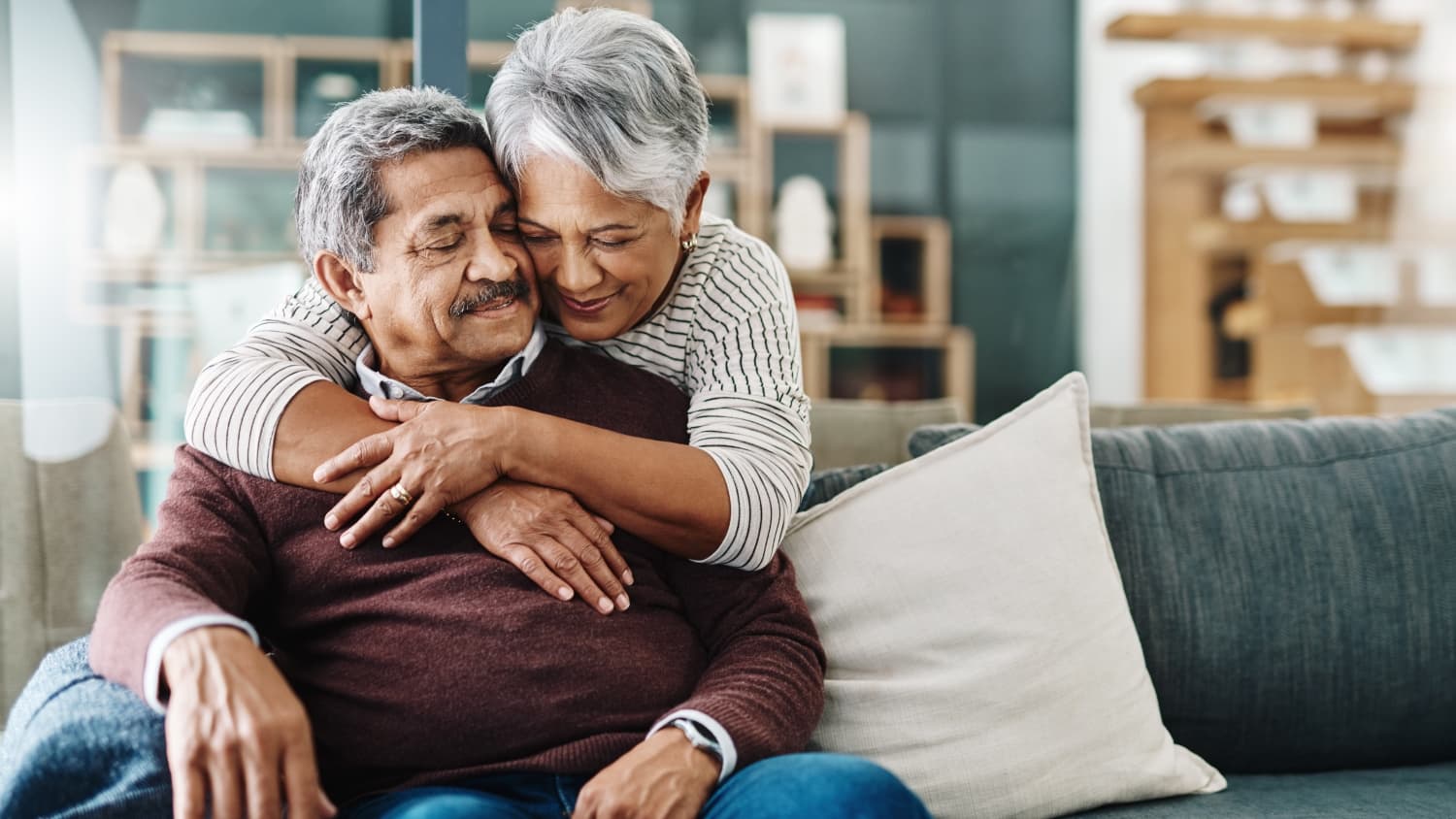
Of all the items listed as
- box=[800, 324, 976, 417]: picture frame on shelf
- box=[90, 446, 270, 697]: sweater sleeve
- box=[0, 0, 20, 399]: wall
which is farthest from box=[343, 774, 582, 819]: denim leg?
box=[800, 324, 976, 417]: picture frame on shelf

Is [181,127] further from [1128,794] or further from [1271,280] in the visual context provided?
[1271,280]

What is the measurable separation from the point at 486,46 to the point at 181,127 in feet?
3.12

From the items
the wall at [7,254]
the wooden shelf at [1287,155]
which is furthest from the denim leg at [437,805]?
the wooden shelf at [1287,155]

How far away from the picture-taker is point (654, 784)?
108 cm

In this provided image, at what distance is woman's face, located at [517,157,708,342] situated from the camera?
1.29m

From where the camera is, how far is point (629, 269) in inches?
52.4

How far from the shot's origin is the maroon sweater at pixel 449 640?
1.16m

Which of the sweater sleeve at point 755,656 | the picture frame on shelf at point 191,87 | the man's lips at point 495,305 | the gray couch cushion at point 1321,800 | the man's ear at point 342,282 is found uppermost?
the picture frame on shelf at point 191,87

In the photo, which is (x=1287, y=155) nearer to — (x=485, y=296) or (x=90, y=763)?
(x=485, y=296)

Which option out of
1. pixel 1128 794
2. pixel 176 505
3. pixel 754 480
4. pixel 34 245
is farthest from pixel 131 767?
pixel 34 245

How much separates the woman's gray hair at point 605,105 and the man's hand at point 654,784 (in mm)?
564

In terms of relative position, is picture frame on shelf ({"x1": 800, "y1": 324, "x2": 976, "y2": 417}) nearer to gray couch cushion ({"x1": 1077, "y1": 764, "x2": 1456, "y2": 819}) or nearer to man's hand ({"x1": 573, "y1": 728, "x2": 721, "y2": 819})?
gray couch cushion ({"x1": 1077, "y1": 764, "x2": 1456, "y2": 819})

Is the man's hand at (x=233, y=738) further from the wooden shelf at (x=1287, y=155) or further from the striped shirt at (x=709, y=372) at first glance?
the wooden shelf at (x=1287, y=155)

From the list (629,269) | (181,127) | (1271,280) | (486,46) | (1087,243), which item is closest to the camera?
(629,269)
